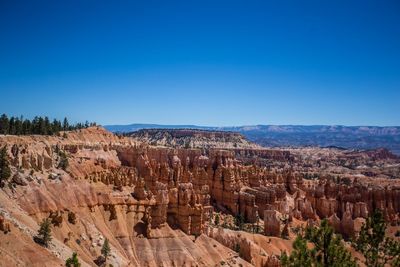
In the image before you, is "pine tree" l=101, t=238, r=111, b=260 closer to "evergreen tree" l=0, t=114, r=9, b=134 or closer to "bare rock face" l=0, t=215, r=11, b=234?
"bare rock face" l=0, t=215, r=11, b=234

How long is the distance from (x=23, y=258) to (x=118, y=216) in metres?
25.3

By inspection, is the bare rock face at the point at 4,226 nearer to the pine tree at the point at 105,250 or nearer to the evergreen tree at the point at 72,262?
the evergreen tree at the point at 72,262

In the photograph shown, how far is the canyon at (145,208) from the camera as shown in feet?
190

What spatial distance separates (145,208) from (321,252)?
45301 mm

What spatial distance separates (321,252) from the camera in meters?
29.9

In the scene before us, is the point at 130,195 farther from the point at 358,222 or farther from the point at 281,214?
the point at 358,222

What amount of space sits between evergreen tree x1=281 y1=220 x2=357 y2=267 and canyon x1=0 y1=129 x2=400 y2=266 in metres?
12.6

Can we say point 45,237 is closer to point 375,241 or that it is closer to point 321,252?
point 321,252

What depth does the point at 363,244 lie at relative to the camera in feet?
104

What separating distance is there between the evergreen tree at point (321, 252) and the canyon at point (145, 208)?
12.6 metres

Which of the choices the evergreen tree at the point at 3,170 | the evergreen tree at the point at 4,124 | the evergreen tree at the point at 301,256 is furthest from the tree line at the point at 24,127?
the evergreen tree at the point at 301,256

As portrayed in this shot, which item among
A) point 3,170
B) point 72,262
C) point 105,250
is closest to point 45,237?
point 72,262

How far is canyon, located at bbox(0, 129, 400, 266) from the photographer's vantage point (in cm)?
5797

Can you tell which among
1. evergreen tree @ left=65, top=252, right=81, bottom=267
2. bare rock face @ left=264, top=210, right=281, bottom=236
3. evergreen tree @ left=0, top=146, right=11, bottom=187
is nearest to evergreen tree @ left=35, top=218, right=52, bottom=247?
evergreen tree @ left=65, top=252, right=81, bottom=267
